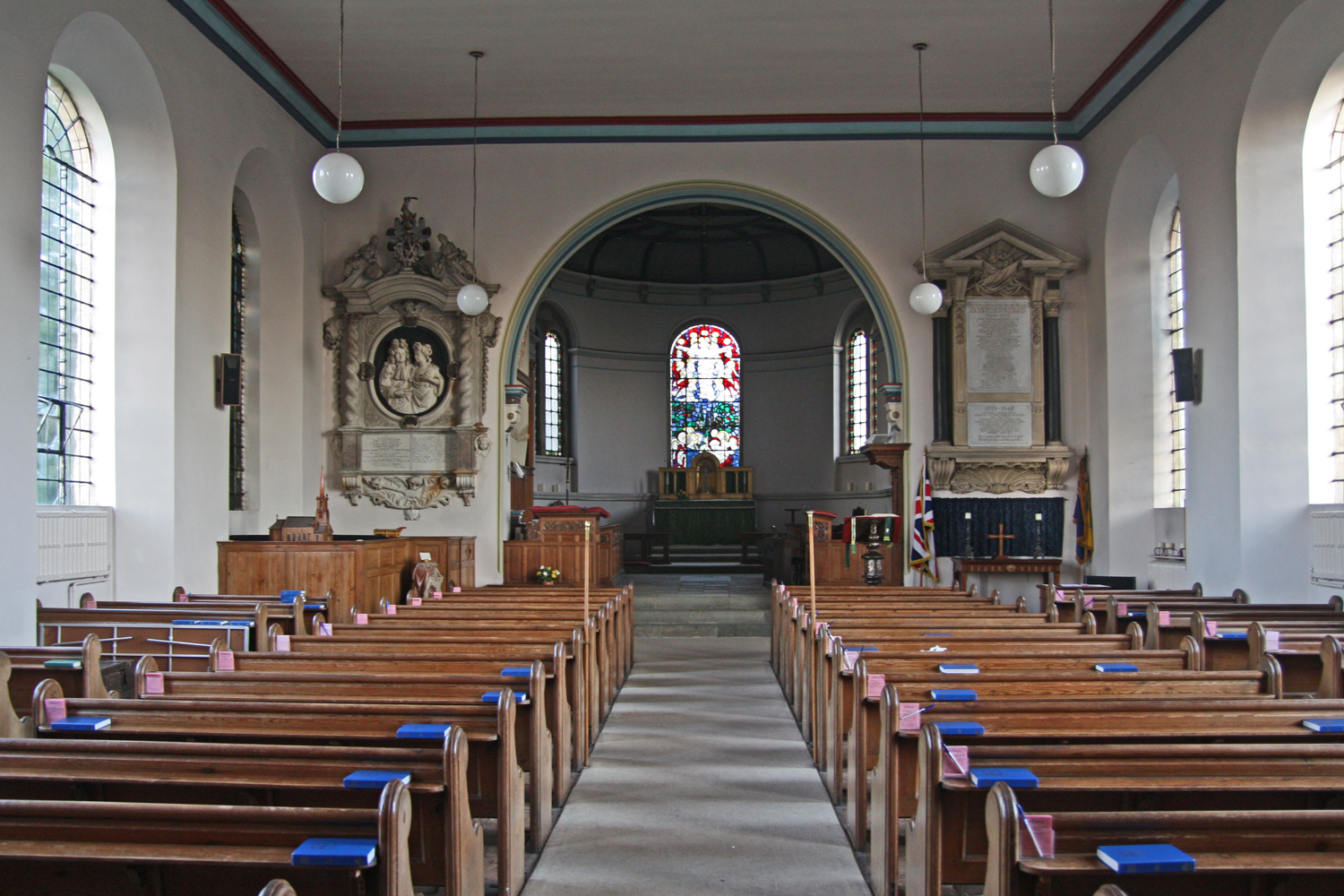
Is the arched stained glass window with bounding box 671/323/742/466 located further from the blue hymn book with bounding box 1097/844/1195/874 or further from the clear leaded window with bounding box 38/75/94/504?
the blue hymn book with bounding box 1097/844/1195/874

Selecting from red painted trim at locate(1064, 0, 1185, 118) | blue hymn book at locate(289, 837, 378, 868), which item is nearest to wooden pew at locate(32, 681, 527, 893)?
blue hymn book at locate(289, 837, 378, 868)

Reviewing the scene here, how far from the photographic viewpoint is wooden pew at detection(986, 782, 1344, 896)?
2.07m

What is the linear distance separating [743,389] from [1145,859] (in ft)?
50.7

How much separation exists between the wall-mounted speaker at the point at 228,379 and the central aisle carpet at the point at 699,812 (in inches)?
174

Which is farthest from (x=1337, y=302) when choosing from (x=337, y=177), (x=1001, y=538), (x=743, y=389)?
(x=743, y=389)

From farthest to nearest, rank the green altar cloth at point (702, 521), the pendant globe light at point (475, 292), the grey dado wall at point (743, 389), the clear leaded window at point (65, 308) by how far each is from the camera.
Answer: the grey dado wall at point (743, 389) → the green altar cloth at point (702, 521) → the pendant globe light at point (475, 292) → the clear leaded window at point (65, 308)

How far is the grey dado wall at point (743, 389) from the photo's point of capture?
1642 cm

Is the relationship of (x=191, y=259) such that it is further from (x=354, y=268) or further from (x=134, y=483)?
(x=354, y=268)

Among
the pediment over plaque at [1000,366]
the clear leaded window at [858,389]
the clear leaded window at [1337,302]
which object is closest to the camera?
the clear leaded window at [1337,302]

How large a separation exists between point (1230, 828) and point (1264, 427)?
20.9 ft

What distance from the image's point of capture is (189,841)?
219 cm

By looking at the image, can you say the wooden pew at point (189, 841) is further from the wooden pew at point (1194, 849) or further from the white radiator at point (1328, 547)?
the white radiator at point (1328, 547)

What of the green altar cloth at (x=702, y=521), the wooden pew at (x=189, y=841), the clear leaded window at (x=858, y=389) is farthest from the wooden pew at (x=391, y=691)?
the clear leaded window at (x=858, y=389)

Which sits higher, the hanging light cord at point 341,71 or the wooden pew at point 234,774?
the hanging light cord at point 341,71
